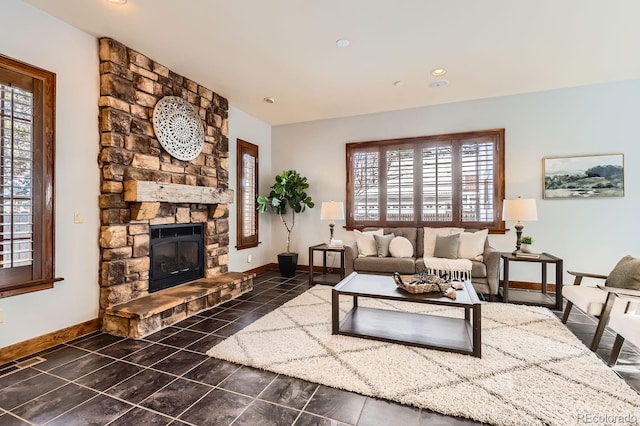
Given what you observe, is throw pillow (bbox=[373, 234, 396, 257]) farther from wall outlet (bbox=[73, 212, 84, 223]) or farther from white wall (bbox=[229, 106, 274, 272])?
wall outlet (bbox=[73, 212, 84, 223])

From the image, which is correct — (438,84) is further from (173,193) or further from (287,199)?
(173,193)

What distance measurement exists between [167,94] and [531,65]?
177 inches

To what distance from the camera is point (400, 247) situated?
15.1 feet

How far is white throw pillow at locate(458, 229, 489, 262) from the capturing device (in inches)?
168

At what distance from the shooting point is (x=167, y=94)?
382cm

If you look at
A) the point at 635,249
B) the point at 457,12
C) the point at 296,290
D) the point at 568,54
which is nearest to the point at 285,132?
the point at 296,290

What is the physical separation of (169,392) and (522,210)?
438 centimetres

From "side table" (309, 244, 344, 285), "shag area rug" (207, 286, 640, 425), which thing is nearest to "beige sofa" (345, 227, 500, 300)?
"side table" (309, 244, 344, 285)

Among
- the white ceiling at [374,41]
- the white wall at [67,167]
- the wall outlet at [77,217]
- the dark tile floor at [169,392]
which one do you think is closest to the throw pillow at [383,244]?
the white ceiling at [374,41]

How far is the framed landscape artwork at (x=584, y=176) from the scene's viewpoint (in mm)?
4238

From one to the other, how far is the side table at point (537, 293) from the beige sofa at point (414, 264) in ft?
0.35

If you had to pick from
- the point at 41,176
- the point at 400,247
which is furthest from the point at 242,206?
the point at 41,176

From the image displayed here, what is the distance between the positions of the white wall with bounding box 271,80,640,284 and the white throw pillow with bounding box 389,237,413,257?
1394 mm

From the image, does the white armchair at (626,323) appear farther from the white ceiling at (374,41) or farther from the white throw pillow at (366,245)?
the white throw pillow at (366,245)
